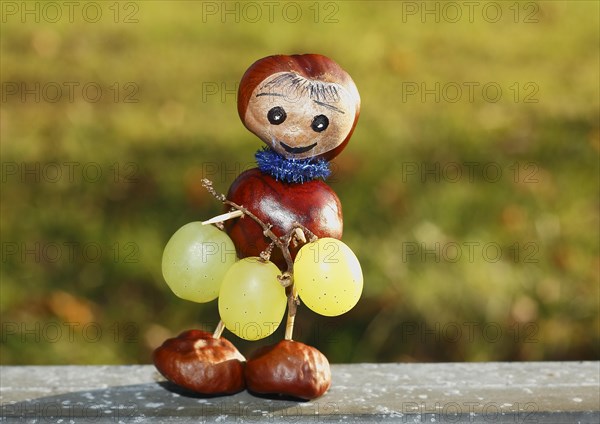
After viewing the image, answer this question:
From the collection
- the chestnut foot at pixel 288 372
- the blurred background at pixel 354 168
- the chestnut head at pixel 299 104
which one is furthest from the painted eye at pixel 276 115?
the blurred background at pixel 354 168

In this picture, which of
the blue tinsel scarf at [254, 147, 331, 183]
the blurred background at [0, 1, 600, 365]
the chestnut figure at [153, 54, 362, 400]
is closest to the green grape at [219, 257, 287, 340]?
the chestnut figure at [153, 54, 362, 400]

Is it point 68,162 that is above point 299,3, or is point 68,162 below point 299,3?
below

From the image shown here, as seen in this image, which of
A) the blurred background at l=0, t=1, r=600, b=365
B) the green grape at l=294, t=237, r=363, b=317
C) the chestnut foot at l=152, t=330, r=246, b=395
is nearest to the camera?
the green grape at l=294, t=237, r=363, b=317

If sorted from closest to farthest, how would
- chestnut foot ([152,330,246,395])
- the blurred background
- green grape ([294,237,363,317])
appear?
green grape ([294,237,363,317])
chestnut foot ([152,330,246,395])
the blurred background

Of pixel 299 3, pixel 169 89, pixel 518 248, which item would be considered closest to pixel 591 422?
pixel 518 248

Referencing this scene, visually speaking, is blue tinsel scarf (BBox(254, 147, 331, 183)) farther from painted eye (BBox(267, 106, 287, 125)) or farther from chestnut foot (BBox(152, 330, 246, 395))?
chestnut foot (BBox(152, 330, 246, 395))

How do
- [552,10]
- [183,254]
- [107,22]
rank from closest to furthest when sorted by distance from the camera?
[183,254] < [107,22] < [552,10]

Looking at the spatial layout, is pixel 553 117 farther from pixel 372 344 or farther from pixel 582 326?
pixel 372 344
